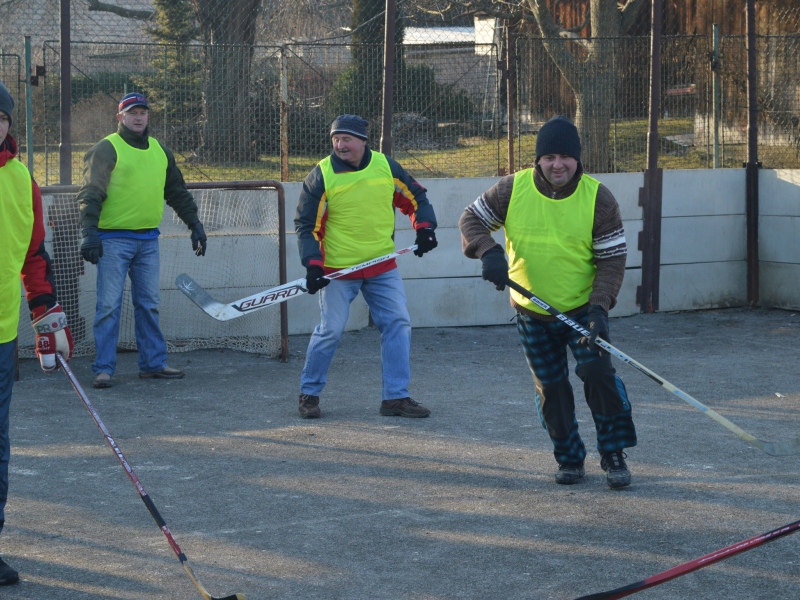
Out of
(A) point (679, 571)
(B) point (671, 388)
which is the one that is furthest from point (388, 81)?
(A) point (679, 571)

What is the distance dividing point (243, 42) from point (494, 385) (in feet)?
14.1

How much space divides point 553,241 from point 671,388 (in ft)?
3.03

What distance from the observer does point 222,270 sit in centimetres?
915

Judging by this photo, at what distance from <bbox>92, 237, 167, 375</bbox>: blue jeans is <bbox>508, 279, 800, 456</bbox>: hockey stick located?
11.8 ft

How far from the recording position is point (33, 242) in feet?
14.4

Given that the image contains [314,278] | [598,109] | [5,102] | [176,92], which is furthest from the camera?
[598,109]

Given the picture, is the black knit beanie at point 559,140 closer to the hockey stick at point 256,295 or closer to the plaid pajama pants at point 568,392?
the plaid pajama pants at point 568,392

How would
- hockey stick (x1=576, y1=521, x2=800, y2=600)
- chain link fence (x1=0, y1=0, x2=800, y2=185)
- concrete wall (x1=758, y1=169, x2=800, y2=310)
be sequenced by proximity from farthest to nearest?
concrete wall (x1=758, y1=169, x2=800, y2=310), chain link fence (x1=0, y1=0, x2=800, y2=185), hockey stick (x1=576, y1=521, x2=800, y2=600)

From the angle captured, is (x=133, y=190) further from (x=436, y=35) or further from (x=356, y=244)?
(x=436, y=35)

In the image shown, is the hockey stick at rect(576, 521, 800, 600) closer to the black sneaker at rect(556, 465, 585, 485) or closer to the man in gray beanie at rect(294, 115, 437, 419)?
the black sneaker at rect(556, 465, 585, 485)

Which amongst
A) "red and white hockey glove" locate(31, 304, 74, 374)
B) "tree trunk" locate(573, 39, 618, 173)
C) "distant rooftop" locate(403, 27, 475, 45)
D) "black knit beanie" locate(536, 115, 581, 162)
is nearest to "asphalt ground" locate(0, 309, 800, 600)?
"red and white hockey glove" locate(31, 304, 74, 374)

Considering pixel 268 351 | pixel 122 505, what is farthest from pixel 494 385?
pixel 122 505

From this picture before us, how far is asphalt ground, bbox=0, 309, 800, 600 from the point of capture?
13.6ft

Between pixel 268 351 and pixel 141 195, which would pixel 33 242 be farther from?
pixel 268 351
